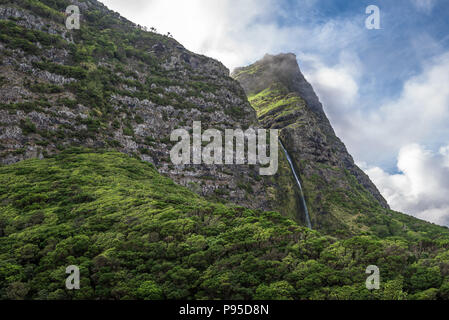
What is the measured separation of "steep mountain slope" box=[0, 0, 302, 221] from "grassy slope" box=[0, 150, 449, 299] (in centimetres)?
3316

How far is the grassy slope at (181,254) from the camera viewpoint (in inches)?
925

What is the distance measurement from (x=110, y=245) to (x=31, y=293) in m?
7.49

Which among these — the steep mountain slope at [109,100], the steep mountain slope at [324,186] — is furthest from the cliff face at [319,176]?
the steep mountain slope at [109,100]

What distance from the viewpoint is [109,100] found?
9250 centimetres

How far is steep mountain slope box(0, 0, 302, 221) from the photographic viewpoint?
69500 millimetres

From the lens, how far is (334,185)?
13612cm

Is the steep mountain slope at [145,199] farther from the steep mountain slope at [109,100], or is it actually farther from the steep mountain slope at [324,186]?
the steep mountain slope at [324,186]

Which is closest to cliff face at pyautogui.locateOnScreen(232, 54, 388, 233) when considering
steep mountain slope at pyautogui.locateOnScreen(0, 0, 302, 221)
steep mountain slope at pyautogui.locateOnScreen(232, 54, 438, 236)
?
steep mountain slope at pyautogui.locateOnScreen(232, 54, 438, 236)

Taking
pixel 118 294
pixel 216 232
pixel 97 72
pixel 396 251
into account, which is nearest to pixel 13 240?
pixel 118 294

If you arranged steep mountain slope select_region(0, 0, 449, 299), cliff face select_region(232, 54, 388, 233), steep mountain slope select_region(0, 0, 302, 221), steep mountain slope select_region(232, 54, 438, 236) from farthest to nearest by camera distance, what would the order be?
cliff face select_region(232, 54, 388, 233)
steep mountain slope select_region(232, 54, 438, 236)
steep mountain slope select_region(0, 0, 302, 221)
steep mountain slope select_region(0, 0, 449, 299)

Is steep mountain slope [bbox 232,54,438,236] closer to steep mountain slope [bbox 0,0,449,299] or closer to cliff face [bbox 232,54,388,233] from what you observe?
cliff face [bbox 232,54,388,233]

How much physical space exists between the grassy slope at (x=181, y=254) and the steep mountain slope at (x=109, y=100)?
3316 centimetres

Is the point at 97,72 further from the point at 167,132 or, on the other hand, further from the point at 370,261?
the point at 370,261

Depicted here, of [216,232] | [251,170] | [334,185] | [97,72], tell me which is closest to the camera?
[216,232]
